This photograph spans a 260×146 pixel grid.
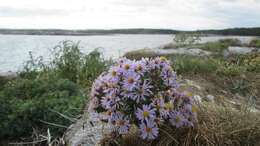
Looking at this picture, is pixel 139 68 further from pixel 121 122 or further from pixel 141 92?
pixel 121 122

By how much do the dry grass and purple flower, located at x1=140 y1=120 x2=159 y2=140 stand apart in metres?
0.20

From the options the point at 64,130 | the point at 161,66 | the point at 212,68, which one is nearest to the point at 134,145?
the point at 161,66

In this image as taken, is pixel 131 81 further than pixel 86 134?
No

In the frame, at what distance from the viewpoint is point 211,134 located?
8.86 ft

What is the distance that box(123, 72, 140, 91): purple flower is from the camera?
2.36m

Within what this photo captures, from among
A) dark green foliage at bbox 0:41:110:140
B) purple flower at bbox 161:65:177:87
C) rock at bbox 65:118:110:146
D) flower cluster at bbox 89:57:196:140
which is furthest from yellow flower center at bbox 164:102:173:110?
dark green foliage at bbox 0:41:110:140

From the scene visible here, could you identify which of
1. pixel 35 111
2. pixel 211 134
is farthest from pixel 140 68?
pixel 35 111

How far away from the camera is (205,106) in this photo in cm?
313

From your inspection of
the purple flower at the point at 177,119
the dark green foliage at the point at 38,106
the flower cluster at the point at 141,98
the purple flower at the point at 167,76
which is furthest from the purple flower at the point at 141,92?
the dark green foliage at the point at 38,106

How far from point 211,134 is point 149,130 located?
0.48 m

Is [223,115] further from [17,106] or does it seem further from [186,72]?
[186,72]

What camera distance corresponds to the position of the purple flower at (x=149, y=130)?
2451mm

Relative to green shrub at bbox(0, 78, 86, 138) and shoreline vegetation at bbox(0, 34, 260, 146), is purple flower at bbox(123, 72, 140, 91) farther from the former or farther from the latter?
green shrub at bbox(0, 78, 86, 138)

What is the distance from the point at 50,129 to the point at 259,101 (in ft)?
9.26
